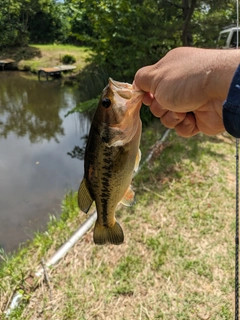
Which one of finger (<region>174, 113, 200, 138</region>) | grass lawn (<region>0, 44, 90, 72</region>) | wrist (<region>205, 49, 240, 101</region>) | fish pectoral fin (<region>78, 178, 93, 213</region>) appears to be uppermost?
wrist (<region>205, 49, 240, 101</region>)

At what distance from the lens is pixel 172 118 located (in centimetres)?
186

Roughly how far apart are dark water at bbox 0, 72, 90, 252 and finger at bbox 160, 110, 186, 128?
11.4ft

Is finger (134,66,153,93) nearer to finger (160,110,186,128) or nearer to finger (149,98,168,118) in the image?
finger (149,98,168,118)

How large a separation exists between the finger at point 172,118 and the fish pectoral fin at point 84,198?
681mm

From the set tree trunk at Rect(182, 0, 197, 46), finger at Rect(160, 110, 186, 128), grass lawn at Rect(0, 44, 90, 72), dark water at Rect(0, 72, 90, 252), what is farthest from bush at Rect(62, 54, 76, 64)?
finger at Rect(160, 110, 186, 128)

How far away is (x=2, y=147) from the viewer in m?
8.21

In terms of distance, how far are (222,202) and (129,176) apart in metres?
2.90

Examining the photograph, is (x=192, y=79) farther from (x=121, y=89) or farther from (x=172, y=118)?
(x=172, y=118)

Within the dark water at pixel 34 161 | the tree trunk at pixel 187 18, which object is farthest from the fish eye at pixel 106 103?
the tree trunk at pixel 187 18

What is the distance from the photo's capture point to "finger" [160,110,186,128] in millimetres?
1830

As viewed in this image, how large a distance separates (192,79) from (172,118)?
0.48 m

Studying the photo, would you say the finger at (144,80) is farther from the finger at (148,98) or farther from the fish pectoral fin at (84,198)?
the fish pectoral fin at (84,198)

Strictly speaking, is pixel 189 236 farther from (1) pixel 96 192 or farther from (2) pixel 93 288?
(1) pixel 96 192

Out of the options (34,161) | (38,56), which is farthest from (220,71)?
(38,56)
